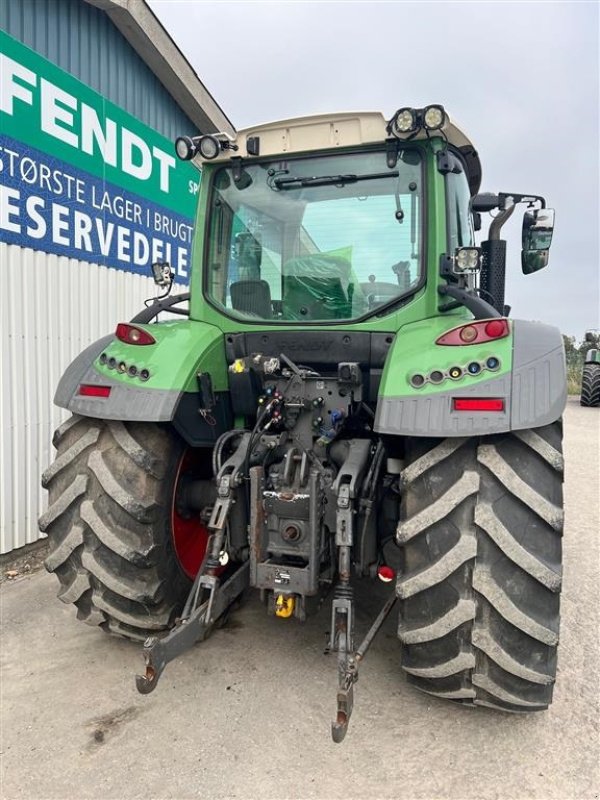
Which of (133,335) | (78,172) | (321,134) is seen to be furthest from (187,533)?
(78,172)

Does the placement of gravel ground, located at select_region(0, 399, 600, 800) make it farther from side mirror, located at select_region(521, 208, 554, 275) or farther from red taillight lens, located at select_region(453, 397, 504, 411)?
side mirror, located at select_region(521, 208, 554, 275)

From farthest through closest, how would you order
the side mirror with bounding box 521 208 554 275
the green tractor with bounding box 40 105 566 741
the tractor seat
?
the side mirror with bounding box 521 208 554 275 < the tractor seat < the green tractor with bounding box 40 105 566 741

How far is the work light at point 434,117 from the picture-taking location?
2.43 metres

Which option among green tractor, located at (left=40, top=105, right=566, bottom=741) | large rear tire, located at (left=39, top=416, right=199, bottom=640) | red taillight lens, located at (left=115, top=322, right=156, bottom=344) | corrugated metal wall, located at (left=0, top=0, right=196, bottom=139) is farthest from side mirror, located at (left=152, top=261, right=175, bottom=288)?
corrugated metal wall, located at (left=0, top=0, right=196, bottom=139)

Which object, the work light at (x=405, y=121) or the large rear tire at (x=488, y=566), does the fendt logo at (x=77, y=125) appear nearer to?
the work light at (x=405, y=121)

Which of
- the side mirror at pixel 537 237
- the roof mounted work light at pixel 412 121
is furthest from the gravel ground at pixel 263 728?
the roof mounted work light at pixel 412 121

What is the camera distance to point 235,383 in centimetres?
292

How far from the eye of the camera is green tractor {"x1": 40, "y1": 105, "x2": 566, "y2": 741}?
2100 mm

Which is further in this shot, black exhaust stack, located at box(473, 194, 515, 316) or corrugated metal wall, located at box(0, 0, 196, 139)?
corrugated metal wall, located at box(0, 0, 196, 139)

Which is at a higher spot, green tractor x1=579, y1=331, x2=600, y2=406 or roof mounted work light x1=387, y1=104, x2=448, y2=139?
roof mounted work light x1=387, y1=104, x2=448, y2=139

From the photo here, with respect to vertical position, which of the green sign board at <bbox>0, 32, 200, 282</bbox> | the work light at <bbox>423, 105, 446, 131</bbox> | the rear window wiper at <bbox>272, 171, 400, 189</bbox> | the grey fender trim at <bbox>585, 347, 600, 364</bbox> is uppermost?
the green sign board at <bbox>0, 32, 200, 282</bbox>

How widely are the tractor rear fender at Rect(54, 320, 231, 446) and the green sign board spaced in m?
1.83

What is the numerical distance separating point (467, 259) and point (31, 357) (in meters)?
3.21

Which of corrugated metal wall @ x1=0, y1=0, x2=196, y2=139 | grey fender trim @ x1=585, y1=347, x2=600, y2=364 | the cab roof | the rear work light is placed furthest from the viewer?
grey fender trim @ x1=585, y1=347, x2=600, y2=364
